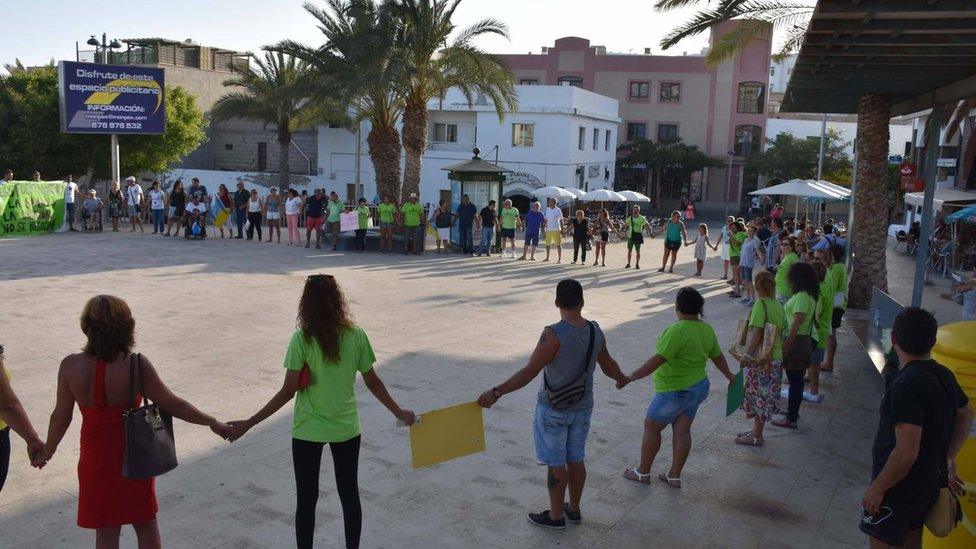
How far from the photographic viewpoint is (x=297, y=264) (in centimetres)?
1802

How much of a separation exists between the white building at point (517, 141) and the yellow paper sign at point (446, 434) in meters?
32.4

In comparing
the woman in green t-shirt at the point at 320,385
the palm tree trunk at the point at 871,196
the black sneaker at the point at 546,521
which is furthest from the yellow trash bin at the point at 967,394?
the palm tree trunk at the point at 871,196

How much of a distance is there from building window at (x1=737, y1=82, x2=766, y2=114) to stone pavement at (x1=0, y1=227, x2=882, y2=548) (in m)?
40.2

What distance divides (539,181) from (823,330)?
3078cm

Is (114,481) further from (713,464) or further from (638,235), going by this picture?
(638,235)

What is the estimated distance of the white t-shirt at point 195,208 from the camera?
22047 mm

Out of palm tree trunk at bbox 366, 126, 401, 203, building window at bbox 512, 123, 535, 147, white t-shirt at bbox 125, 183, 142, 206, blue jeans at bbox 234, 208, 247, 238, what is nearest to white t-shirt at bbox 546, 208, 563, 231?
palm tree trunk at bbox 366, 126, 401, 203

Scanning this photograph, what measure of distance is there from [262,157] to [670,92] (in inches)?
1015

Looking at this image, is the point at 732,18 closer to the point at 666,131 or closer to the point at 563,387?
the point at 563,387

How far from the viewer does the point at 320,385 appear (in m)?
4.35

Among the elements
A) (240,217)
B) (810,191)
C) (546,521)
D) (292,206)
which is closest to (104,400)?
(546,521)

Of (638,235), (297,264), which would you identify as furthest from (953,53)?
(297,264)

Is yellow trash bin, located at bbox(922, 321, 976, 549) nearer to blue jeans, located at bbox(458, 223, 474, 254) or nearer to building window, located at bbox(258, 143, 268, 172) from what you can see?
blue jeans, located at bbox(458, 223, 474, 254)

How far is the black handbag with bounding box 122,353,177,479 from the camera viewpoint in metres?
3.91
